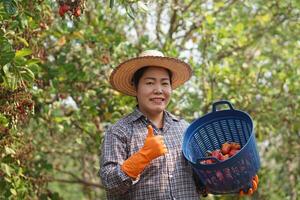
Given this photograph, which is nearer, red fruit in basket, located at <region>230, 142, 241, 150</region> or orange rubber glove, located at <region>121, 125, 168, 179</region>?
orange rubber glove, located at <region>121, 125, 168, 179</region>

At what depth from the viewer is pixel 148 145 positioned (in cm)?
259

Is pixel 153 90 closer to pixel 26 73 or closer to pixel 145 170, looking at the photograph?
pixel 145 170

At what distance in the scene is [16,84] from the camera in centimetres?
287

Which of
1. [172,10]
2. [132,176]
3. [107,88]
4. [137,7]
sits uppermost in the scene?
[172,10]

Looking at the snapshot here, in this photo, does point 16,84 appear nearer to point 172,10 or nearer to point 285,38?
point 172,10

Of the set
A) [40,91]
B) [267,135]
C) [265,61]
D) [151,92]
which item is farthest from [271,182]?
[151,92]

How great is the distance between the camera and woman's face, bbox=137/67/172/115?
288 cm

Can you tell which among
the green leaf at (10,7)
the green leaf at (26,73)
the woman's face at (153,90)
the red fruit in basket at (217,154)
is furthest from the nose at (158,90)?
the green leaf at (10,7)

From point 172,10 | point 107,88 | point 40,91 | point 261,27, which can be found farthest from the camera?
point 261,27

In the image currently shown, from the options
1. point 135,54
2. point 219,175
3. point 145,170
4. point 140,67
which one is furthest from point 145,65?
point 135,54

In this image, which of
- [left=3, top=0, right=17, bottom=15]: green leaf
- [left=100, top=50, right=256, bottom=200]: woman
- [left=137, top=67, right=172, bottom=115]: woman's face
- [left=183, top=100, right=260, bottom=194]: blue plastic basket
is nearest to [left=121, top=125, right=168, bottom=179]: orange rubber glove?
[left=100, top=50, right=256, bottom=200]: woman

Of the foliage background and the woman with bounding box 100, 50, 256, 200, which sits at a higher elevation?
the foliage background

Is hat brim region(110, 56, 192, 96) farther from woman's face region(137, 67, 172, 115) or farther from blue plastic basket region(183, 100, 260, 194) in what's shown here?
blue plastic basket region(183, 100, 260, 194)

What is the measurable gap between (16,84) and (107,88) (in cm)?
189
